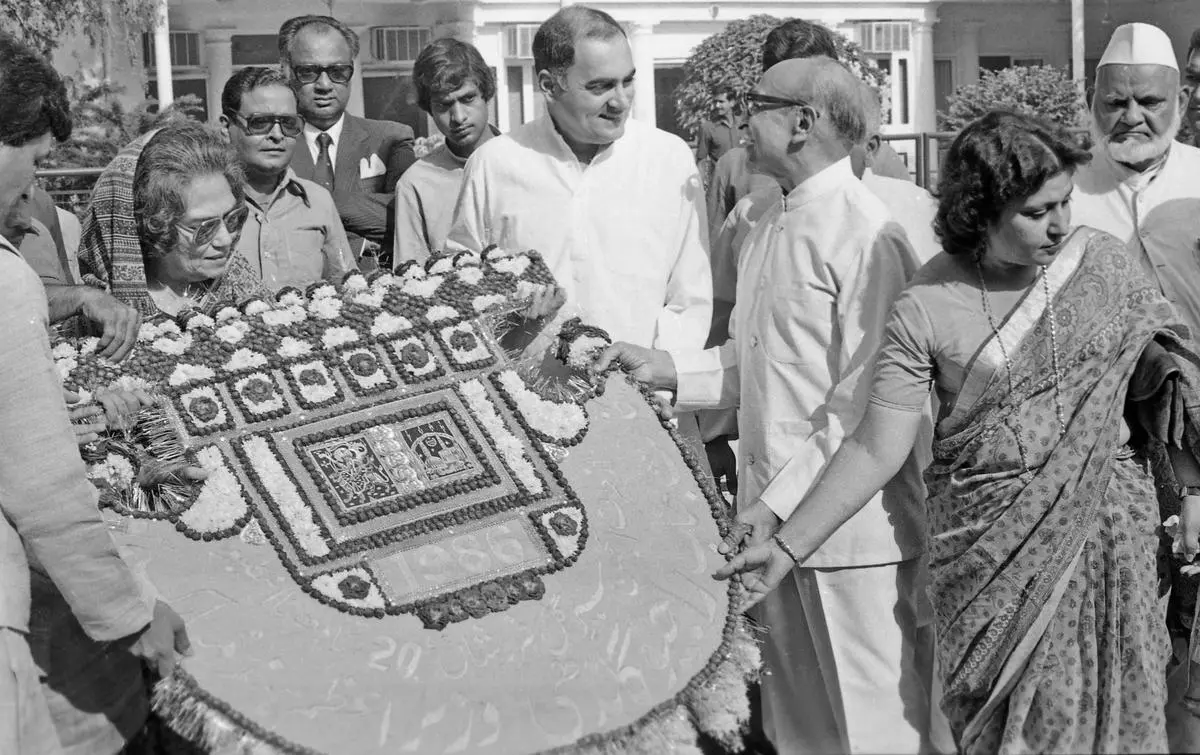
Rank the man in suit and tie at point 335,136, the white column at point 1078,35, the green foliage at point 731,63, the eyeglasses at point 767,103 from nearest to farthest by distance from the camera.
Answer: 1. the eyeglasses at point 767,103
2. the man in suit and tie at point 335,136
3. the green foliage at point 731,63
4. the white column at point 1078,35

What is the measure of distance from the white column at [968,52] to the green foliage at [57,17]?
16.9 metres

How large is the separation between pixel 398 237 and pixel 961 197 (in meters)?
2.49

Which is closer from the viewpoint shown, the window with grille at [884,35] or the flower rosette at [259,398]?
the flower rosette at [259,398]

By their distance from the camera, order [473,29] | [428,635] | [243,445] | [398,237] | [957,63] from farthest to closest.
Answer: [957,63], [473,29], [398,237], [243,445], [428,635]

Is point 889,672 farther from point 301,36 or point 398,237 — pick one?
point 301,36

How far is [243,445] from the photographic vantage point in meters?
3.50

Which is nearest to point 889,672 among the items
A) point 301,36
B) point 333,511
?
point 333,511

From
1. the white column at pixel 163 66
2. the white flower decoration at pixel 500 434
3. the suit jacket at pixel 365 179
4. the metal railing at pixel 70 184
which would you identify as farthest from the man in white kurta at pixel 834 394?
the white column at pixel 163 66

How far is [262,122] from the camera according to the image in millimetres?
4957

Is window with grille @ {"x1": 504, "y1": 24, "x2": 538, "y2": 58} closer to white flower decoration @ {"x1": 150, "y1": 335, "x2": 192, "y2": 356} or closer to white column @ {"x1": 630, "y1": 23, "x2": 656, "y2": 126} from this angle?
white column @ {"x1": 630, "y1": 23, "x2": 656, "y2": 126}

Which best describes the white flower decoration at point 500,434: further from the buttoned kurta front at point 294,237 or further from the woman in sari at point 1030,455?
the buttoned kurta front at point 294,237

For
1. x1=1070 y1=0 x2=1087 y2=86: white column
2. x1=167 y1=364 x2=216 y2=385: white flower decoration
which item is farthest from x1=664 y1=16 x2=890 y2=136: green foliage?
x1=1070 y1=0 x2=1087 y2=86: white column

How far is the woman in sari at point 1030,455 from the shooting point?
363cm

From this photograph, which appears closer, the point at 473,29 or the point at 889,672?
the point at 889,672
